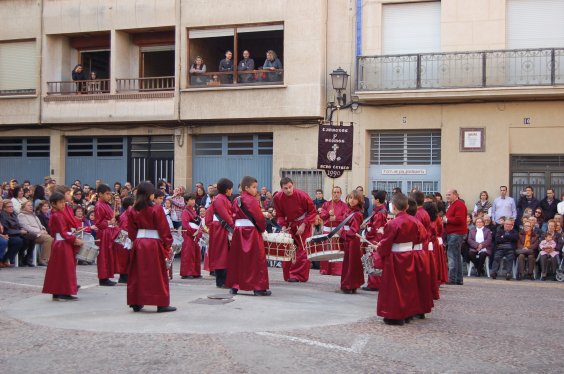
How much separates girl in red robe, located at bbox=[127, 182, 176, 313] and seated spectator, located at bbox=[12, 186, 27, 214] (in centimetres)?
1038

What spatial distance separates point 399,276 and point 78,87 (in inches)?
798

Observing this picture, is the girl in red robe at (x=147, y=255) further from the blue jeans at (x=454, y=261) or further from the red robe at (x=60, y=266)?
the blue jeans at (x=454, y=261)

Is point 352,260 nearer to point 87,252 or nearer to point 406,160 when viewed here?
point 87,252

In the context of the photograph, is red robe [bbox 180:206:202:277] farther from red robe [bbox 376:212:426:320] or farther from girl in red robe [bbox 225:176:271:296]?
red robe [bbox 376:212:426:320]

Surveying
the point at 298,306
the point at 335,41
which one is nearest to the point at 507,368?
the point at 298,306

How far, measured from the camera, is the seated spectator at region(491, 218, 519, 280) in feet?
64.0

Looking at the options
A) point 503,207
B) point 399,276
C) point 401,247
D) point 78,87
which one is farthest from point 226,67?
point 399,276

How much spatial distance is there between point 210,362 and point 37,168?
22551 millimetres

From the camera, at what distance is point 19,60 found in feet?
97.0

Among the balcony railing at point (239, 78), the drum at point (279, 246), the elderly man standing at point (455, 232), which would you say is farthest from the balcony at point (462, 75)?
the drum at point (279, 246)

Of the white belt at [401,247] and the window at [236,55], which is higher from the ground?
the window at [236,55]

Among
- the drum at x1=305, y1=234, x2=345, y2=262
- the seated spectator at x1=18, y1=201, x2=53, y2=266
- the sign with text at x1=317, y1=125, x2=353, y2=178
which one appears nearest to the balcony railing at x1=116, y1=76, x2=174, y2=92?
the sign with text at x1=317, y1=125, x2=353, y2=178

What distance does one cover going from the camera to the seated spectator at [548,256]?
19.0 meters

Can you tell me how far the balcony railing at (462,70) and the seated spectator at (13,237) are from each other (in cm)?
1043
